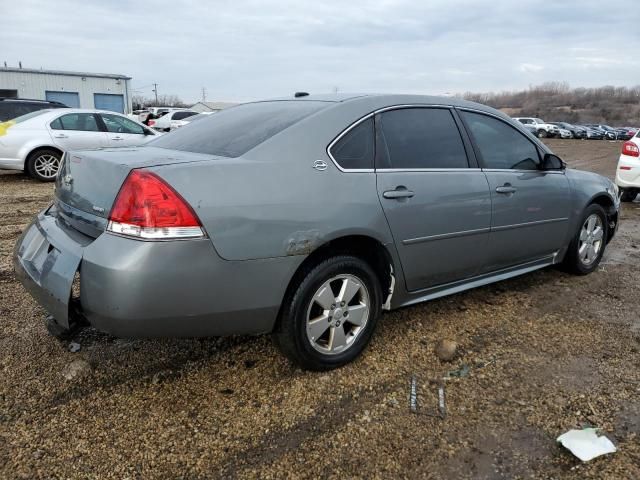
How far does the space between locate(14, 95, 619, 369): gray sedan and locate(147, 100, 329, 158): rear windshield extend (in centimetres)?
2

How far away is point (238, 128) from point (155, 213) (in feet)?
3.24

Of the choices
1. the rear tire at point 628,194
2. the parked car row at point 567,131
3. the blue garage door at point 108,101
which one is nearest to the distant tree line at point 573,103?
the parked car row at point 567,131

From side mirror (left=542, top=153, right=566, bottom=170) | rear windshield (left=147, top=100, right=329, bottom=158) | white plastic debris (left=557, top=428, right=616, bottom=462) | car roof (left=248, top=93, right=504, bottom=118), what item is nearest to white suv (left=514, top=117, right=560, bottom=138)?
side mirror (left=542, top=153, right=566, bottom=170)

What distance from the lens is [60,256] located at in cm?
245

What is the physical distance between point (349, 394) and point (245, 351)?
753mm

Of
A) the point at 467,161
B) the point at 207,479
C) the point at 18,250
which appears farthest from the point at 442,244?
the point at 18,250

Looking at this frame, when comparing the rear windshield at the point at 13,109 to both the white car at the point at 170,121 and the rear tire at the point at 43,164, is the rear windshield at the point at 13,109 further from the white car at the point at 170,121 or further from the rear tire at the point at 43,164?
the white car at the point at 170,121

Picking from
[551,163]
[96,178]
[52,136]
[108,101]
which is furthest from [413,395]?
[108,101]

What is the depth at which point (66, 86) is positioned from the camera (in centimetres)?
3259

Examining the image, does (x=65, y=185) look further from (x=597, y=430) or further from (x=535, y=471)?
(x=597, y=430)

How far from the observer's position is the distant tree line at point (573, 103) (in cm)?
8431

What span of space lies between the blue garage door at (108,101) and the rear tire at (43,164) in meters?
26.1

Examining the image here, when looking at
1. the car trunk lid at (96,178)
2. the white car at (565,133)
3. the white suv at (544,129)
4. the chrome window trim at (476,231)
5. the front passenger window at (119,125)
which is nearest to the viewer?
the car trunk lid at (96,178)

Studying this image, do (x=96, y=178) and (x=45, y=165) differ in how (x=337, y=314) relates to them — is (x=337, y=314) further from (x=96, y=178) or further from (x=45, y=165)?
(x=45, y=165)
